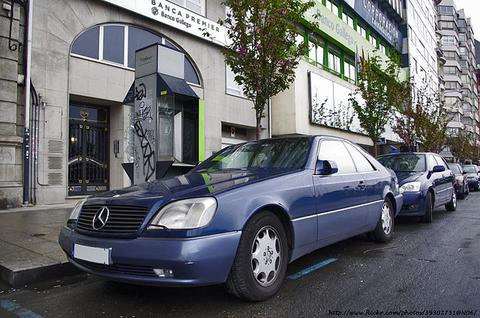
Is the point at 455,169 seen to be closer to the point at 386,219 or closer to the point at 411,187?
the point at 411,187

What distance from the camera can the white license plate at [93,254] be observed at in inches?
115

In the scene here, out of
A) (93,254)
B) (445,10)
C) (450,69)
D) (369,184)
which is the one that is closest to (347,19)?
(369,184)

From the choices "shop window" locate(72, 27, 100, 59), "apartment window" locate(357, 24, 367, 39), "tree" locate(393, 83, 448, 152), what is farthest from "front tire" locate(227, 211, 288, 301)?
"apartment window" locate(357, 24, 367, 39)

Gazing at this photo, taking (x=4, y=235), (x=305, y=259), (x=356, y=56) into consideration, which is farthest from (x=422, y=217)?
(x=356, y=56)

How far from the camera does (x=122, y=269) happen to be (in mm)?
2887

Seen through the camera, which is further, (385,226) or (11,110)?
(11,110)

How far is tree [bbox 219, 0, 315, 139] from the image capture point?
7629mm

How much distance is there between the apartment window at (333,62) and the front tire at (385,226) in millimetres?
19988

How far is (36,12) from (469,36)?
9248 centimetres

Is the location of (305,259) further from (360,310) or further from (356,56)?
(356,56)

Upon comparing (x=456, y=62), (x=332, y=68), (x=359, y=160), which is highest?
(x=456, y=62)

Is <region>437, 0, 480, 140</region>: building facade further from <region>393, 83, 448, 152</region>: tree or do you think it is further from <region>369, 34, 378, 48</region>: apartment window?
<region>393, 83, 448, 152</region>: tree

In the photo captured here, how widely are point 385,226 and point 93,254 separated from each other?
4.15m

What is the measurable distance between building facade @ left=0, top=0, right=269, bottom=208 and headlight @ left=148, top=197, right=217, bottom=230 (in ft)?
14.7
